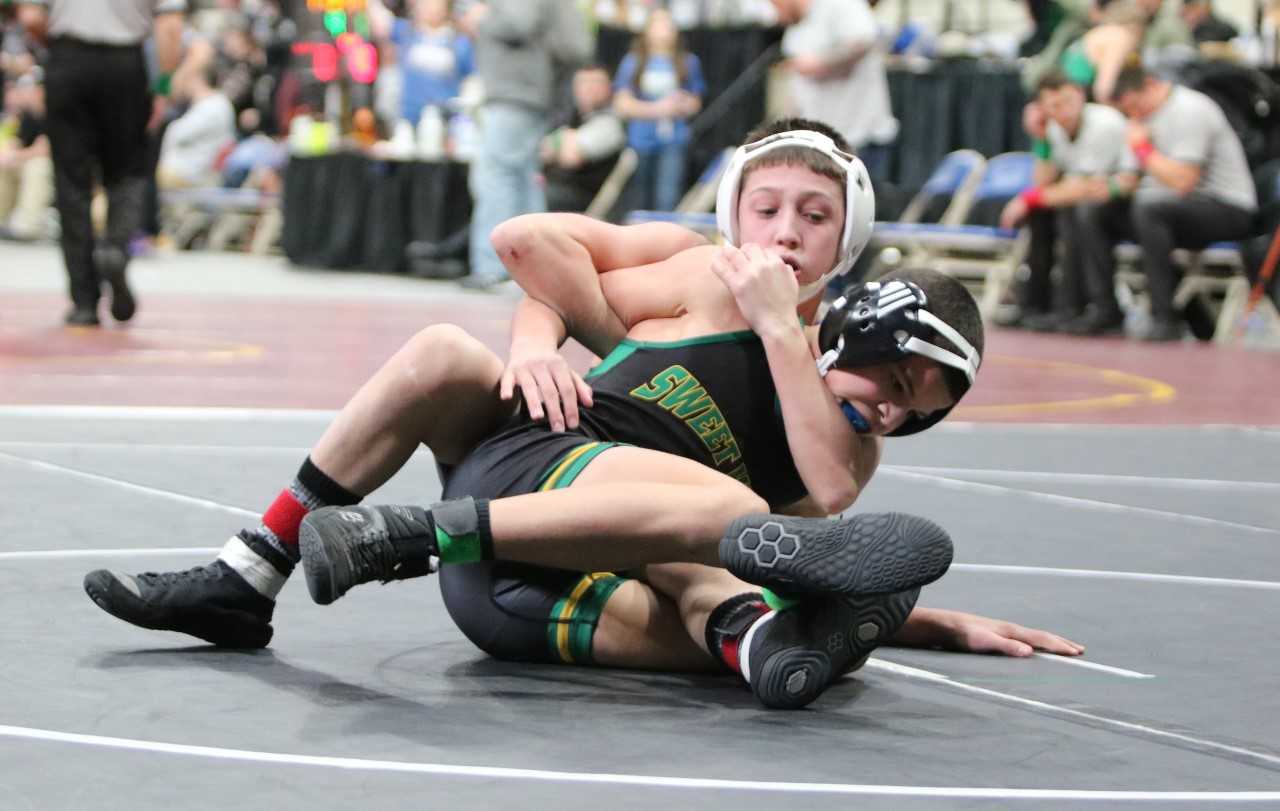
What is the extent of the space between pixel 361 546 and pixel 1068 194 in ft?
27.6

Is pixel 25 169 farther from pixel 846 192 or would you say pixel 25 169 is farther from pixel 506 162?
pixel 846 192

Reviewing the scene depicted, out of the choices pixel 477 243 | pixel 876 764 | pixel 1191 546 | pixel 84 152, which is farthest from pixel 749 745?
pixel 477 243

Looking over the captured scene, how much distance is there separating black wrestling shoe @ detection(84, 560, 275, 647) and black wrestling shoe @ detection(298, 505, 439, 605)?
0.26 metres

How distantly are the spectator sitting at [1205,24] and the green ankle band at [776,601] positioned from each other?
9.70 meters

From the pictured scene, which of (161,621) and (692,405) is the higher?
(692,405)

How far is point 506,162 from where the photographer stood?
1198 cm

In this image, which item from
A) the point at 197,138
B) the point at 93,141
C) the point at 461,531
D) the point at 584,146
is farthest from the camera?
the point at 197,138

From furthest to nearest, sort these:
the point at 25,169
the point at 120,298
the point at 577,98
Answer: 1. the point at 25,169
2. the point at 577,98
3. the point at 120,298

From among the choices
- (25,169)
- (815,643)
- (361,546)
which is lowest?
(25,169)

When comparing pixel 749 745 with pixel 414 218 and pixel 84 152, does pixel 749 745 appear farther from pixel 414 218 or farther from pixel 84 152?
pixel 414 218

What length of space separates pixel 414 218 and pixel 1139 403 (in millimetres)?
7792

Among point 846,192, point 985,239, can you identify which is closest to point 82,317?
point 985,239

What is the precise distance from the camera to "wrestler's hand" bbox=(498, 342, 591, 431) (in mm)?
2859

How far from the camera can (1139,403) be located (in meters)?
7.02
